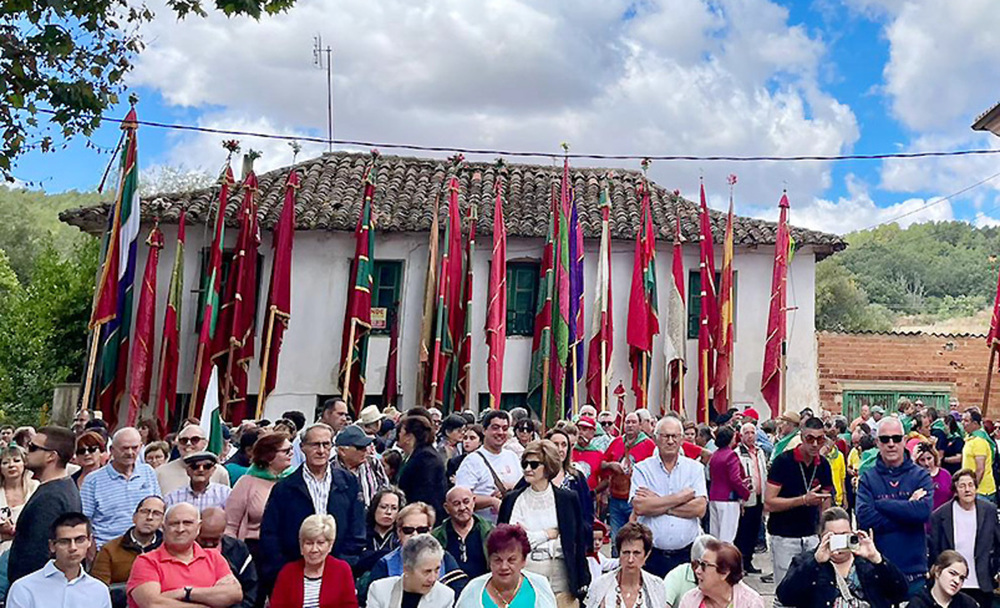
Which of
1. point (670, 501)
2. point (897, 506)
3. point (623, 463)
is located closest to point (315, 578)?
point (670, 501)

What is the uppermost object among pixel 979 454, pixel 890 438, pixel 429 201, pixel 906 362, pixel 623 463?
pixel 429 201

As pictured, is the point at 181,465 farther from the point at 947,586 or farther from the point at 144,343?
the point at 144,343

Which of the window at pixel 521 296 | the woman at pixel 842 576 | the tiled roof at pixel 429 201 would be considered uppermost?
the tiled roof at pixel 429 201

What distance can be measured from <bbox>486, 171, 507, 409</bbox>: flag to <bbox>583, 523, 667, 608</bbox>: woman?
12.1m

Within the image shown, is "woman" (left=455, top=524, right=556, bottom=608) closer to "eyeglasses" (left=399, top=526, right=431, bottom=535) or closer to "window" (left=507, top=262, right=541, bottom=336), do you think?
"eyeglasses" (left=399, top=526, right=431, bottom=535)

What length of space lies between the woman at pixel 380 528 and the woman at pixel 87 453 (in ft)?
7.35

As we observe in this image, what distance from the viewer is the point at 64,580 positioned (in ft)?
16.8

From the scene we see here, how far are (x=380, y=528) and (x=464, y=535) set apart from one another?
60 cm

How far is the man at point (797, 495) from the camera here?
774cm

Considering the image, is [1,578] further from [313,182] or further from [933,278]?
[933,278]

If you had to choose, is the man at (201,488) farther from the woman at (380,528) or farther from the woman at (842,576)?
the woman at (842,576)

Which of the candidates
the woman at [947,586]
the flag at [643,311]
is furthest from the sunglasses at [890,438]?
the flag at [643,311]

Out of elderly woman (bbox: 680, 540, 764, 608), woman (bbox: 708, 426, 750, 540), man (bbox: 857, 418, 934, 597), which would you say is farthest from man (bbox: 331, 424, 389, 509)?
woman (bbox: 708, 426, 750, 540)

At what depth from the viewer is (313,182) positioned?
2075 cm
